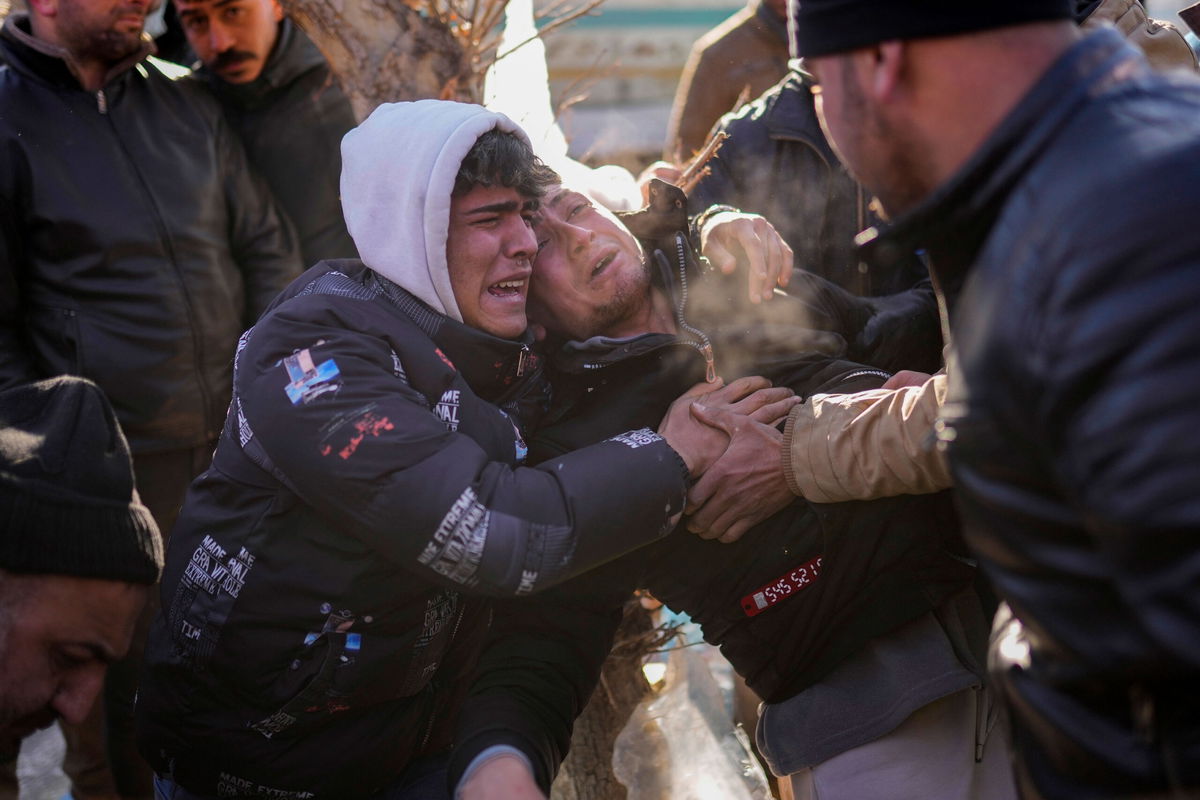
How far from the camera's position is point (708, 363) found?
2.62 m

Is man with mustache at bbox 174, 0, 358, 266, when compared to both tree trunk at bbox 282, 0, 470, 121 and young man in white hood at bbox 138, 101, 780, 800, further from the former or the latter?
young man in white hood at bbox 138, 101, 780, 800

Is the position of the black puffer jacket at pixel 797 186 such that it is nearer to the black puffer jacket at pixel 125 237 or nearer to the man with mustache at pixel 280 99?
the man with mustache at pixel 280 99

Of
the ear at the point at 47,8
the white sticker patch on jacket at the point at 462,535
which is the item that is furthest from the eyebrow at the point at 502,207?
the ear at the point at 47,8

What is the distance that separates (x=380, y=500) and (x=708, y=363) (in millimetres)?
964

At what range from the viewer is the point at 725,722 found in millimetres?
3971

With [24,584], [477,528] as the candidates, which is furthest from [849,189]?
[24,584]

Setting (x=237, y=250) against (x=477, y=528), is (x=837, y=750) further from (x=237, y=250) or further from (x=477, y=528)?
(x=237, y=250)

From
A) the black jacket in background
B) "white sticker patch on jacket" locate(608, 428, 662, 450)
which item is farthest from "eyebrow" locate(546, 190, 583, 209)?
the black jacket in background

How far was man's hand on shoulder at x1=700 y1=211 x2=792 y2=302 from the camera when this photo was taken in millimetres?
2666

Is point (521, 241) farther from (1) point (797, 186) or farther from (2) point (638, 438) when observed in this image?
(1) point (797, 186)

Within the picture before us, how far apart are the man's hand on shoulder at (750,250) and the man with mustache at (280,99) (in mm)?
1608

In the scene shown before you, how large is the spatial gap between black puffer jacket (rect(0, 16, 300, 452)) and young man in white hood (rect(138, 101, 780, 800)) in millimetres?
1376

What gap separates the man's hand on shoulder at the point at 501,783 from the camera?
2086 millimetres

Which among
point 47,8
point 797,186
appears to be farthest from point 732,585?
point 47,8
